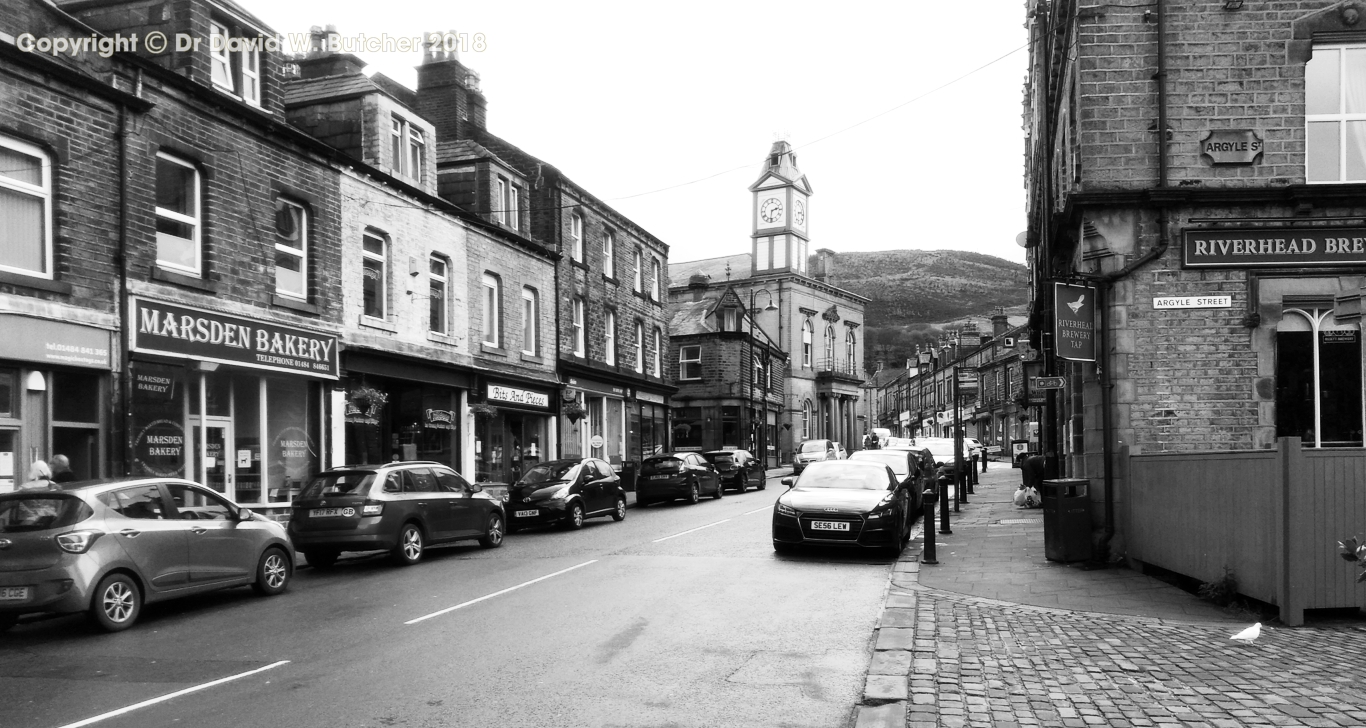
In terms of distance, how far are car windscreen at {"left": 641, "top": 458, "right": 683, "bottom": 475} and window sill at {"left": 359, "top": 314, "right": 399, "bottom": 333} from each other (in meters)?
8.55

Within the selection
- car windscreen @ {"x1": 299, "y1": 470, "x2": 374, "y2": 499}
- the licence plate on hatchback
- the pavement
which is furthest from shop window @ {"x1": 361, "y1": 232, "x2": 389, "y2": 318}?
the pavement

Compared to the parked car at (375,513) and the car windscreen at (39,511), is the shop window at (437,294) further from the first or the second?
the car windscreen at (39,511)

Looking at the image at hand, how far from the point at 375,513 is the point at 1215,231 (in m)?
11.8

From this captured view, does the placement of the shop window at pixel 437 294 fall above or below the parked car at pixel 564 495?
above

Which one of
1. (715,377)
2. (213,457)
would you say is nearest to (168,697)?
(213,457)

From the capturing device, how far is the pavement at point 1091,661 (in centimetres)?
627

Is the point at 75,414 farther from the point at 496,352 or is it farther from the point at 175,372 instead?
the point at 496,352

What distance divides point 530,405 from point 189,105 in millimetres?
13966

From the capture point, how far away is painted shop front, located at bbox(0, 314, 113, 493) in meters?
13.7

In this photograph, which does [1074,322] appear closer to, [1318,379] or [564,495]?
[1318,379]

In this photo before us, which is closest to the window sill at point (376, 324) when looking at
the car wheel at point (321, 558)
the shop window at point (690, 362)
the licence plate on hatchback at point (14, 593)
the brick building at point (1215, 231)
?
the car wheel at point (321, 558)

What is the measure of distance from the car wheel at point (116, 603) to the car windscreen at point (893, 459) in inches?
461

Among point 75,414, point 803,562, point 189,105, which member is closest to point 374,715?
point 803,562

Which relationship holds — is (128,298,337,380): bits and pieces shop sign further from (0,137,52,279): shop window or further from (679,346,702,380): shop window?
(679,346,702,380): shop window
